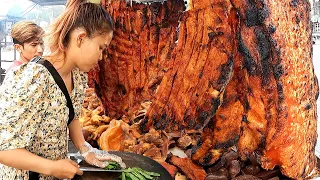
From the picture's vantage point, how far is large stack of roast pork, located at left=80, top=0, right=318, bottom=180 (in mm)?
2342

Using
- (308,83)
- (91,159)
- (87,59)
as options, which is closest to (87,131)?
(91,159)

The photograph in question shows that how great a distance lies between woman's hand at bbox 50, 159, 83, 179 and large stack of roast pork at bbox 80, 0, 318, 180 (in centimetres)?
129

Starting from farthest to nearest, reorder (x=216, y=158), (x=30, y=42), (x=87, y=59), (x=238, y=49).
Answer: (x=30, y=42) < (x=216, y=158) < (x=238, y=49) < (x=87, y=59)

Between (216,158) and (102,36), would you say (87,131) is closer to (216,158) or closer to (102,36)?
(216,158)

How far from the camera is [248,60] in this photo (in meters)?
2.45

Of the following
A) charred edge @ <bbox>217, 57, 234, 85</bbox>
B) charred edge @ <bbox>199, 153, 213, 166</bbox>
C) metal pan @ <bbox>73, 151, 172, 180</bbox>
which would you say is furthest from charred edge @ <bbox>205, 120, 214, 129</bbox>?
metal pan @ <bbox>73, 151, 172, 180</bbox>

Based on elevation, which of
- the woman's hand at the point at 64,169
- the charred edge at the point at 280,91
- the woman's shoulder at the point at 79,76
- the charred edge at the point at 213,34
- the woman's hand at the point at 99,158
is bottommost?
the woman's hand at the point at 99,158

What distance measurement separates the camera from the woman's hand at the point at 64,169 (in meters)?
1.50

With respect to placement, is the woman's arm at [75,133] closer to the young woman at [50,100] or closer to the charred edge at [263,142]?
the young woman at [50,100]

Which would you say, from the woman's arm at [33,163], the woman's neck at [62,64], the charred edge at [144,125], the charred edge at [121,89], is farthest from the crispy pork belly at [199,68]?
the woman's arm at [33,163]

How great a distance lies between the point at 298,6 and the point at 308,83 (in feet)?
1.90

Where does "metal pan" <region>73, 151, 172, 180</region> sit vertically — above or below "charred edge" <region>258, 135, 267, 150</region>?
above

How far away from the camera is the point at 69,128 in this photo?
2117 mm

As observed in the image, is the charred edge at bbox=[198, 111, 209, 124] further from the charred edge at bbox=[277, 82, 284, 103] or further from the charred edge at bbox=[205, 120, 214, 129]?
the charred edge at bbox=[277, 82, 284, 103]
